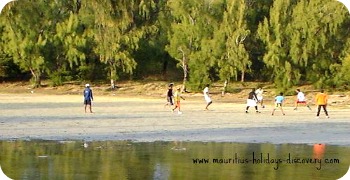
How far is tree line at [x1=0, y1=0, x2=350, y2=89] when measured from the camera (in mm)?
53469

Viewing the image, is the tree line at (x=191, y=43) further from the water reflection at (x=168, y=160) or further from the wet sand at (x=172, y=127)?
the water reflection at (x=168, y=160)

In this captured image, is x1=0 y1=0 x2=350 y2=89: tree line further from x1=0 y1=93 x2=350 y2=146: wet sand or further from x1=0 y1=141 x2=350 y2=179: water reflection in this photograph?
x1=0 y1=141 x2=350 y2=179: water reflection

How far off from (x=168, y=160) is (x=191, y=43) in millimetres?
44140

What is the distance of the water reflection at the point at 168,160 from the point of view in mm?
13406

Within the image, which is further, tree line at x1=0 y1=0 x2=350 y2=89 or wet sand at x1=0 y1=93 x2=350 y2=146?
tree line at x1=0 y1=0 x2=350 y2=89

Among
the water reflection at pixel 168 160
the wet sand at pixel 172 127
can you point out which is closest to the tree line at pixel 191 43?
the wet sand at pixel 172 127

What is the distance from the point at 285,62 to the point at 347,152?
121 ft

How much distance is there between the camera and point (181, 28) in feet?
192

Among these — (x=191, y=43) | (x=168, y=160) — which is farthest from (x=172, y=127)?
(x=191, y=43)

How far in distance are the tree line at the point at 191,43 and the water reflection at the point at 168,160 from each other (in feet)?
111

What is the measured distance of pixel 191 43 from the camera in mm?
59281

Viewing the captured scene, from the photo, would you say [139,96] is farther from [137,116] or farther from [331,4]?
[137,116]

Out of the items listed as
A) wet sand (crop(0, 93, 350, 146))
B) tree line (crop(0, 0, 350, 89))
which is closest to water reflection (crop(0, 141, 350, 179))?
wet sand (crop(0, 93, 350, 146))

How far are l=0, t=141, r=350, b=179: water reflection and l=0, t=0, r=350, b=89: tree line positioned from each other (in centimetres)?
3370
